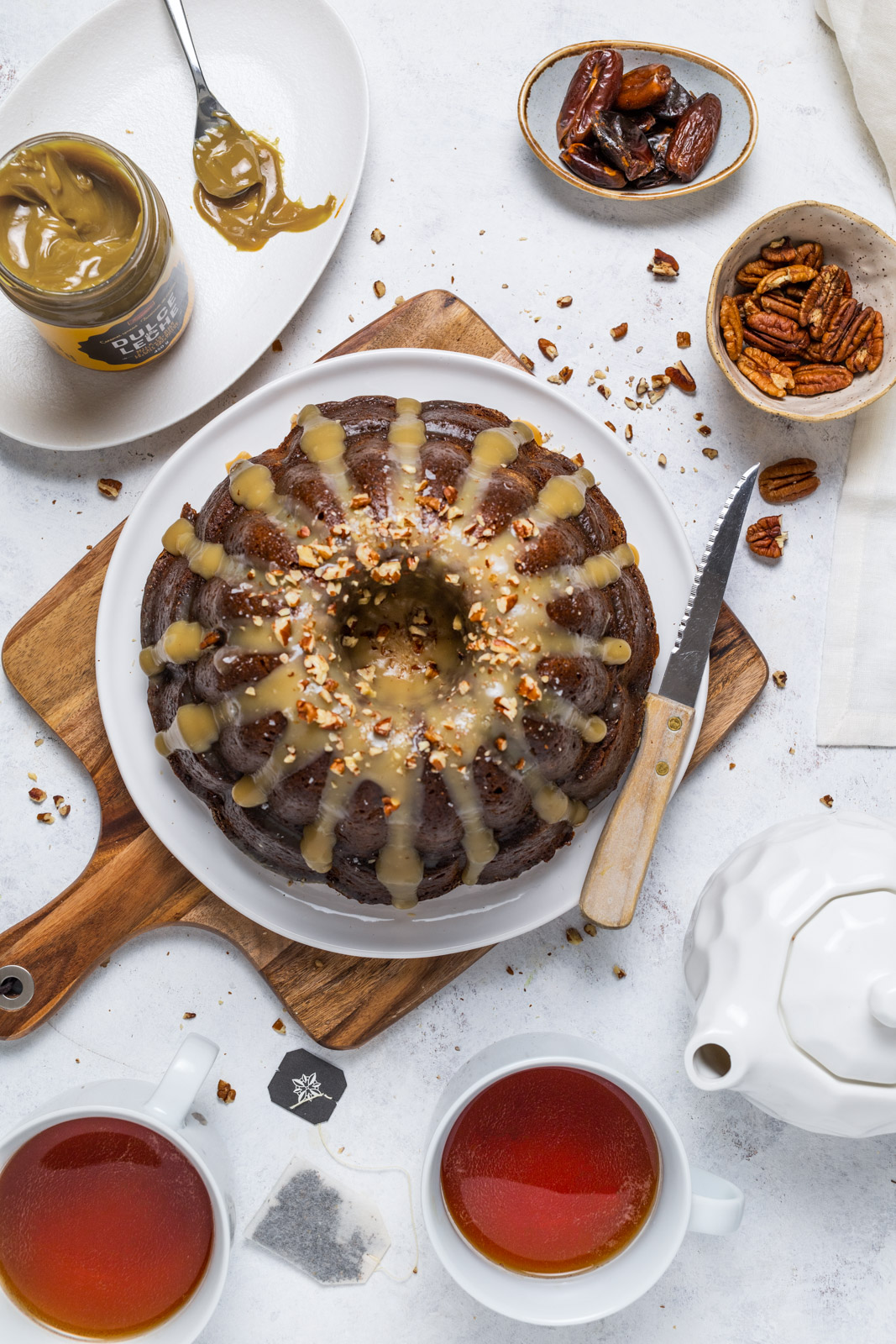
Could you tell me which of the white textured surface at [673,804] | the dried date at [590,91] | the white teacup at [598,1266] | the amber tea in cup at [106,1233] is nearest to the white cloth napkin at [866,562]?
the white textured surface at [673,804]

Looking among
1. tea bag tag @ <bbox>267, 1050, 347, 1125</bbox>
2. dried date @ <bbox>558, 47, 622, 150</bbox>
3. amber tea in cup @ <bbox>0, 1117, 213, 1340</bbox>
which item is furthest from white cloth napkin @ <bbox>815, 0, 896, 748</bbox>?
amber tea in cup @ <bbox>0, 1117, 213, 1340</bbox>

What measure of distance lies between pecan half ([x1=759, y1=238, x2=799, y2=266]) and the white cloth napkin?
41cm

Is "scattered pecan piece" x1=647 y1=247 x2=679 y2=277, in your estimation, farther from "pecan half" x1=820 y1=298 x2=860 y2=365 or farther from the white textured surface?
"pecan half" x1=820 y1=298 x2=860 y2=365

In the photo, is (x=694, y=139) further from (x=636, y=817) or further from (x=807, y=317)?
(x=636, y=817)

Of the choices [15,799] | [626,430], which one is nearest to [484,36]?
[626,430]

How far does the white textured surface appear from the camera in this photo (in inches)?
94.0

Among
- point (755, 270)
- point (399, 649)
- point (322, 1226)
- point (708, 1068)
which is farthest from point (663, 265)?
point (322, 1226)

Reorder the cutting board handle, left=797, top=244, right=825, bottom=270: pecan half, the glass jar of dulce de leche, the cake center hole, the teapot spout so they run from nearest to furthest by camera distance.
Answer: the teapot spout → the cake center hole → the glass jar of dulce de leche → the cutting board handle → left=797, top=244, right=825, bottom=270: pecan half

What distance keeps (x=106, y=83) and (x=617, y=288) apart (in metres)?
1.34

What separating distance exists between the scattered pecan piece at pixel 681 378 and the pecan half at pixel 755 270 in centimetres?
25

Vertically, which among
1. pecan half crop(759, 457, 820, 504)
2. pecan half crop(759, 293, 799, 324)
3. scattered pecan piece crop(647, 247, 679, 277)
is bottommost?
pecan half crop(759, 457, 820, 504)

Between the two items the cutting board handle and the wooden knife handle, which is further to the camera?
the cutting board handle

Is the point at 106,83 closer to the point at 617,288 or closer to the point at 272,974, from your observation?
the point at 617,288

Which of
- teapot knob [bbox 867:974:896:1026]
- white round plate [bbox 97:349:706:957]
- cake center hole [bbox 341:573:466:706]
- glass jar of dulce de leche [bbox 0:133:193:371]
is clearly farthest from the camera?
white round plate [bbox 97:349:706:957]
